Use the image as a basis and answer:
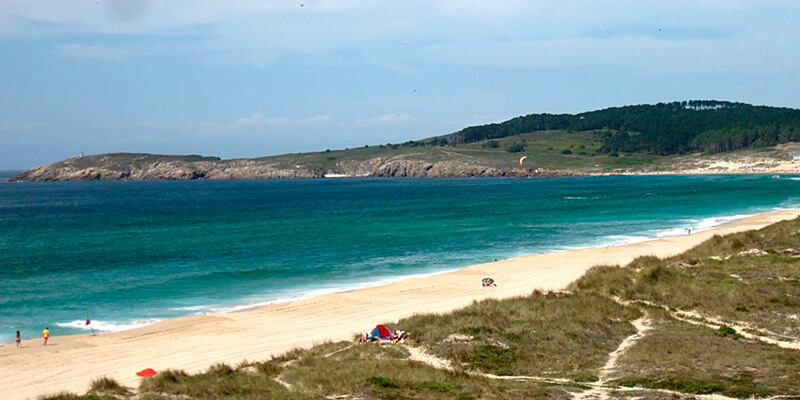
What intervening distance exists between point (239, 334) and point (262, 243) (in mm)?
29993

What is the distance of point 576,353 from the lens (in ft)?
61.4

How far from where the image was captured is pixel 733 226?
56.9 m

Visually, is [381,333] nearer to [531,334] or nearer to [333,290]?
[531,334]

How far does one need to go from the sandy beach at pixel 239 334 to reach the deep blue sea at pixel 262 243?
263cm

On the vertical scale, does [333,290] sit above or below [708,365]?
below

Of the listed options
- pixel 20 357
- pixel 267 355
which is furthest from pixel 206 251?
pixel 267 355

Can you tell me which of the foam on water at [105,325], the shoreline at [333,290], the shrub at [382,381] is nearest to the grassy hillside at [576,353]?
the shrub at [382,381]

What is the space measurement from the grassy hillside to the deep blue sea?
13.4 meters

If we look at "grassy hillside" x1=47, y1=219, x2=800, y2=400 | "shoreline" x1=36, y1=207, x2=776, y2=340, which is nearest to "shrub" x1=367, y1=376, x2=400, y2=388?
"grassy hillside" x1=47, y1=219, x2=800, y2=400

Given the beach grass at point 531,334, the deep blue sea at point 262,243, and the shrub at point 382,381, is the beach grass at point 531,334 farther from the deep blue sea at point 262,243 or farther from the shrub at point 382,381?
the deep blue sea at point 262,243

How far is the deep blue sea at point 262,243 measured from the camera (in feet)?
111

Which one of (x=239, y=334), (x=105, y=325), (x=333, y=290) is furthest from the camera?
(x=333, y=290)

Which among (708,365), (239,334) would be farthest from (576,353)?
(239,334)

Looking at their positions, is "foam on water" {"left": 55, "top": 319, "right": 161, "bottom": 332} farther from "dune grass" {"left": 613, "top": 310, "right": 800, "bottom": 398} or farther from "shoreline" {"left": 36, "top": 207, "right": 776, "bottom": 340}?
"dune grass" {"left": 613, "top": 310, "right": 800, "bottom": 398}
